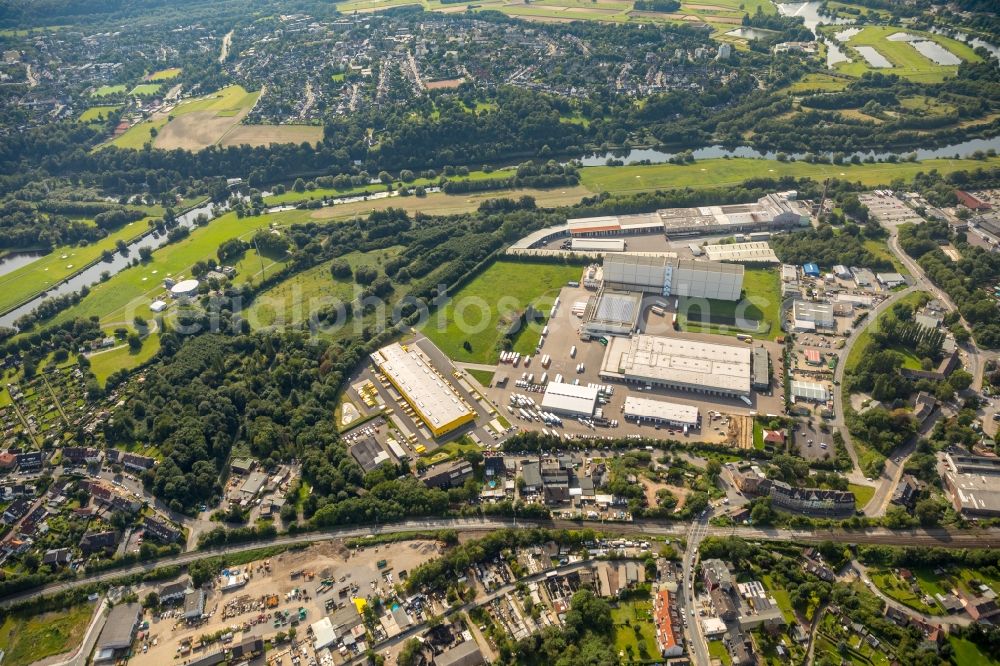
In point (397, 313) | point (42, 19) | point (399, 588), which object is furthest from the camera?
point (42, 19)

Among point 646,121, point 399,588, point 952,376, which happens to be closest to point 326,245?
point 399,588

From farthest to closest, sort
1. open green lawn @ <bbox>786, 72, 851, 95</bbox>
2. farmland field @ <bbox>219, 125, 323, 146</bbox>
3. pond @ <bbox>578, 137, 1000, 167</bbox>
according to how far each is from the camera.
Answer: open green lawn @ <bbox>786, 72, 851, 95</bbox>, farmland field @ <bbox>219, 125, 323, 146</bbox>, pond @ <bbox>578, 137, 1000, 167</bbox>

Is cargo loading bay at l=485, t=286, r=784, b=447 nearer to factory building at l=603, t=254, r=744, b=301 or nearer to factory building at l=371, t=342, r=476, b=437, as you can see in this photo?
factory building at l=603, t=254, r=744, b=301

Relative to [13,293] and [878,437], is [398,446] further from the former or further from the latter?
[13,293]

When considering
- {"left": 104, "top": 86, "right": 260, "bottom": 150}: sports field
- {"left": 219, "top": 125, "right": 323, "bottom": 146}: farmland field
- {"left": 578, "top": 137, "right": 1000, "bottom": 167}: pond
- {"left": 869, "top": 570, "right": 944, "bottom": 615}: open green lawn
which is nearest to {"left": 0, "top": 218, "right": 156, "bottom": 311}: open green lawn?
{"left": 104, "top": 86, "right": 260, "bottom": 150}: sports field

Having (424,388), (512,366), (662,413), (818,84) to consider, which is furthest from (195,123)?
(818,84)

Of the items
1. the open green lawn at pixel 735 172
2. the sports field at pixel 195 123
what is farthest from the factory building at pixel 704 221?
the sports field at pixel 195 123
